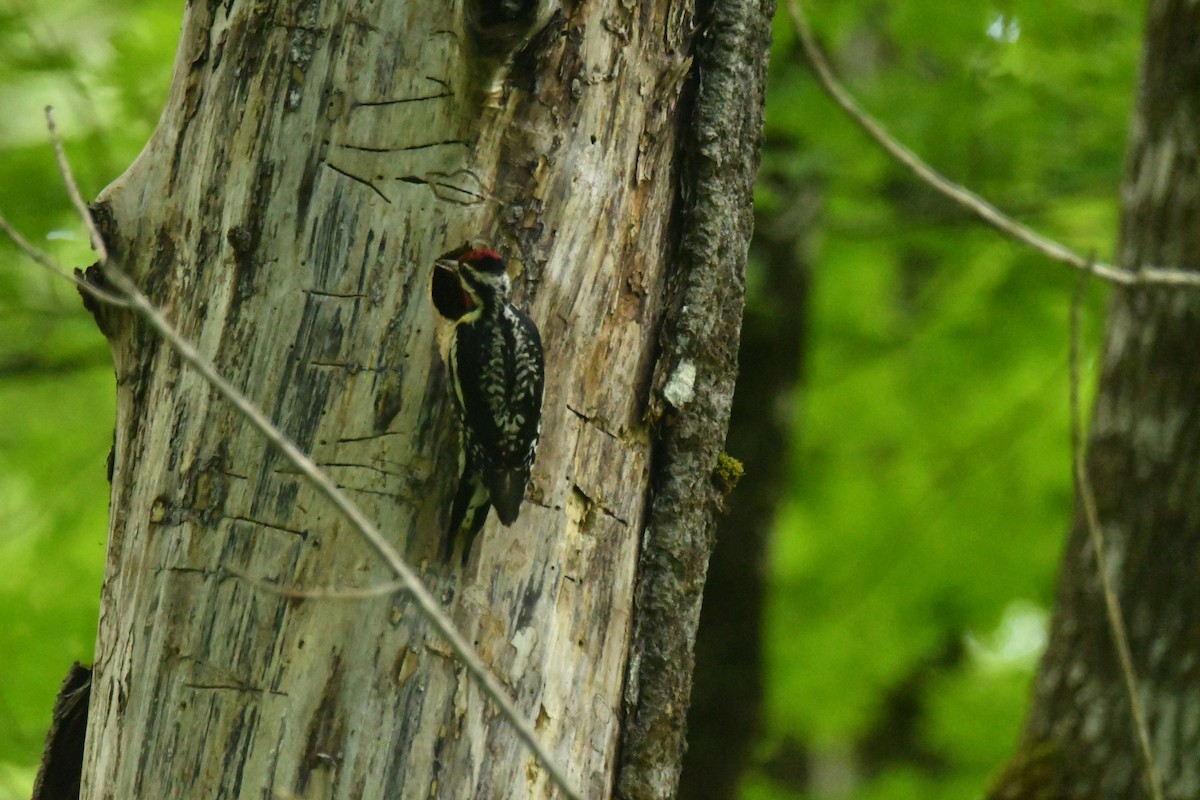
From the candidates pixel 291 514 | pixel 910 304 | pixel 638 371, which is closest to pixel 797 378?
pixel 910 304

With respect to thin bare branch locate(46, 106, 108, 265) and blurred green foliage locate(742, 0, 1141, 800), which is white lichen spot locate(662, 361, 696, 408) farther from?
blurred green foliage locate(742, 0, 1141, 800)

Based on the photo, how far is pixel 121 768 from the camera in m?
1.96

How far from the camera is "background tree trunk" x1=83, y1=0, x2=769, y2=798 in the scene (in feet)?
6.31

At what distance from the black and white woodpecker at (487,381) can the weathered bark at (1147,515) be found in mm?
2677

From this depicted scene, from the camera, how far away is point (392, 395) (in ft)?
6.71

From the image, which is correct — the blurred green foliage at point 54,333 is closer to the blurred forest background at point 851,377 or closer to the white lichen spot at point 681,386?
the blurred forest background at point 851,377

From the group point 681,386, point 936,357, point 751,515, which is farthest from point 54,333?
point 936,357

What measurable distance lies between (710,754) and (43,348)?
3856mm

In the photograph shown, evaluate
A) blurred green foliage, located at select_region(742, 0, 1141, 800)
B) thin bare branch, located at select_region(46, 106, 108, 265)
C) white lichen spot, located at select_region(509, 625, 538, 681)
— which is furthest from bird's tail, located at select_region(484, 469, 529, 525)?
blurred green foliage, located at select_region(742, 0, 1141, 800)

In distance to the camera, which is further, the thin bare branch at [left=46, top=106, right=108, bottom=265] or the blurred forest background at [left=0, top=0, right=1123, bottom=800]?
the blurred forest background at [left=0, top=0, right=1123, bottom=800]

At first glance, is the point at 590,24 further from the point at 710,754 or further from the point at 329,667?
the point at 710,754

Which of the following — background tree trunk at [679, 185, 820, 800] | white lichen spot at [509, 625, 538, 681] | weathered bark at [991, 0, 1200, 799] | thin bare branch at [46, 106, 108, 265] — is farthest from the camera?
background tree trunk at [679, 185, 820, 800]

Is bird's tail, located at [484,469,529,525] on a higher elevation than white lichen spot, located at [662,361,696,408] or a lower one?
lower

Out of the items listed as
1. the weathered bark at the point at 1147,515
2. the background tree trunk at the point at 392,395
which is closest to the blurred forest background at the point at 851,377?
the weathered bark at the point at 1147,515
